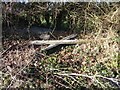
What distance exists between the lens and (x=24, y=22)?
20.8 feet

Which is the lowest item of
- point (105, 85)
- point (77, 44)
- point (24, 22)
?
point (105, 85)

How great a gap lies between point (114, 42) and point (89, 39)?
82cm

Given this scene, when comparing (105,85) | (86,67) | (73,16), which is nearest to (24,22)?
(73,16)

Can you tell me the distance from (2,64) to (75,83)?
1681mm

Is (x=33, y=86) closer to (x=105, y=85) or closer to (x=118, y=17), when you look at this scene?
(x=105, y=85)

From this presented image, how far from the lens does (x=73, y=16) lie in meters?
5.19

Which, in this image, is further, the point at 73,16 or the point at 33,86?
the point at 73,16

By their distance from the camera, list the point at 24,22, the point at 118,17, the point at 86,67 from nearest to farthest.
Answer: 1. the point at 86,67
2. the point at 118,17
3. the point at 24,22

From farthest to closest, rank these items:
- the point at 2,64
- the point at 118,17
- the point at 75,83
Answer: the point at 118,17 < the point at 2,64 < the point at 75,83

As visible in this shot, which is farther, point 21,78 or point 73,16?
point 73,16

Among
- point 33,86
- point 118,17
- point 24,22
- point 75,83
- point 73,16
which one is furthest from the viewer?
point 24,22

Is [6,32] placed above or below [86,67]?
above

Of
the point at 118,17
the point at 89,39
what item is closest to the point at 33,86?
the point at 89,39

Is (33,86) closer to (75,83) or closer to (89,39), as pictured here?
(75,83)
